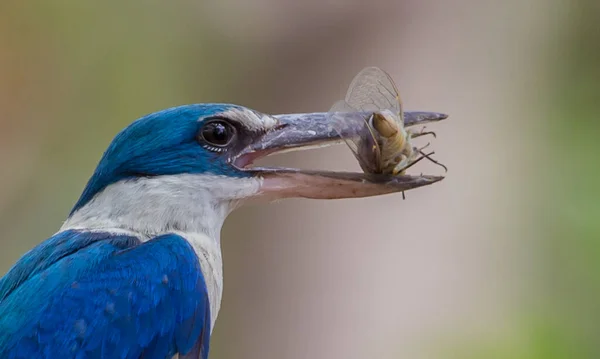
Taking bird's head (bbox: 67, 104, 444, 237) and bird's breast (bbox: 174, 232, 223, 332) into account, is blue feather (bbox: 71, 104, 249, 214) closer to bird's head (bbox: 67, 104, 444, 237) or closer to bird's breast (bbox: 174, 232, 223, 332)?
bird's head (bbox: 67, 104, 444, 237)

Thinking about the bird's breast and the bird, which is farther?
the bird's breast

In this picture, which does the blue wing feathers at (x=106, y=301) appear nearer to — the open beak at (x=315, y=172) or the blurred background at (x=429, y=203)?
the open beak at (x=315, y=172)

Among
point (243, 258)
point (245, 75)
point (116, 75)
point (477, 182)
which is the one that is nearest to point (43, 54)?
point (116, 75)

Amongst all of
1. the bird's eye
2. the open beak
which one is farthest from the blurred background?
the bird's eye

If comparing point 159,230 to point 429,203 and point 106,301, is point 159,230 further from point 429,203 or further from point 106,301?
point 429,203

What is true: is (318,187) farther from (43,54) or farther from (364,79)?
(43,54)

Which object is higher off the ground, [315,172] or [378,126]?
[378,126]

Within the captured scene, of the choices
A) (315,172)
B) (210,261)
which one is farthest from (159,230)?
(315,172)
